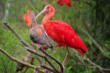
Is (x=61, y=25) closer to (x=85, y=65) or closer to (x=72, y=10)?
(x=85, y=65)

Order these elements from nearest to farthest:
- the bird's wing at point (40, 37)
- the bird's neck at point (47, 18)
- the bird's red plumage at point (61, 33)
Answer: the bird's wing at point (40, 37) → the bird's red plumage at point (61, 33) → the bird's neck at point (47, 18)

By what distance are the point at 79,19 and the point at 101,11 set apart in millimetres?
659

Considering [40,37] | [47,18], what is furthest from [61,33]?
[40,37]

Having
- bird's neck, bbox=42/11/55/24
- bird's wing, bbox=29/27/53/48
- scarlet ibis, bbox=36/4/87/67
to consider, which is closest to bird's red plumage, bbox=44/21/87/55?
scarlet ibis, bbox=36/4/87/67

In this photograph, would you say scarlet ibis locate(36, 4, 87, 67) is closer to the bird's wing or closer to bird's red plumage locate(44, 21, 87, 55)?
bird's red plumage locate(44, 21, 87, 55)

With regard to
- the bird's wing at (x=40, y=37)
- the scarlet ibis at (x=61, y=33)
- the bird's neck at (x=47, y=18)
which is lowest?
the scarlet ibis at (x=61, y=33)

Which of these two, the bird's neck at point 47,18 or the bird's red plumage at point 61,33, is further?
the bird's neck at point 47,18

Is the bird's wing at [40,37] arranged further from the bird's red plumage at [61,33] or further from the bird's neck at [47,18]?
the bird's neck at [47,18]

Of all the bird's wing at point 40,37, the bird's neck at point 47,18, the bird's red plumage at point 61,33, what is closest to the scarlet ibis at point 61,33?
the bird's red plumage at point 61,33

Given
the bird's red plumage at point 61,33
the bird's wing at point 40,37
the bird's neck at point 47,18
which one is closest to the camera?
the bird's wing at point 40,37

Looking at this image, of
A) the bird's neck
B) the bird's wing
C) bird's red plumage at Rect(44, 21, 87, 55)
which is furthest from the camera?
the bird's neck

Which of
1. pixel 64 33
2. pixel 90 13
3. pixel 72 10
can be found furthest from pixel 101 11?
pixel 64 33

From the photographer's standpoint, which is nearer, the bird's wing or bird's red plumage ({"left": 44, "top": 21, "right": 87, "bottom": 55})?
the bird's wing

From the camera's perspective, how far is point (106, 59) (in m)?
6.86
